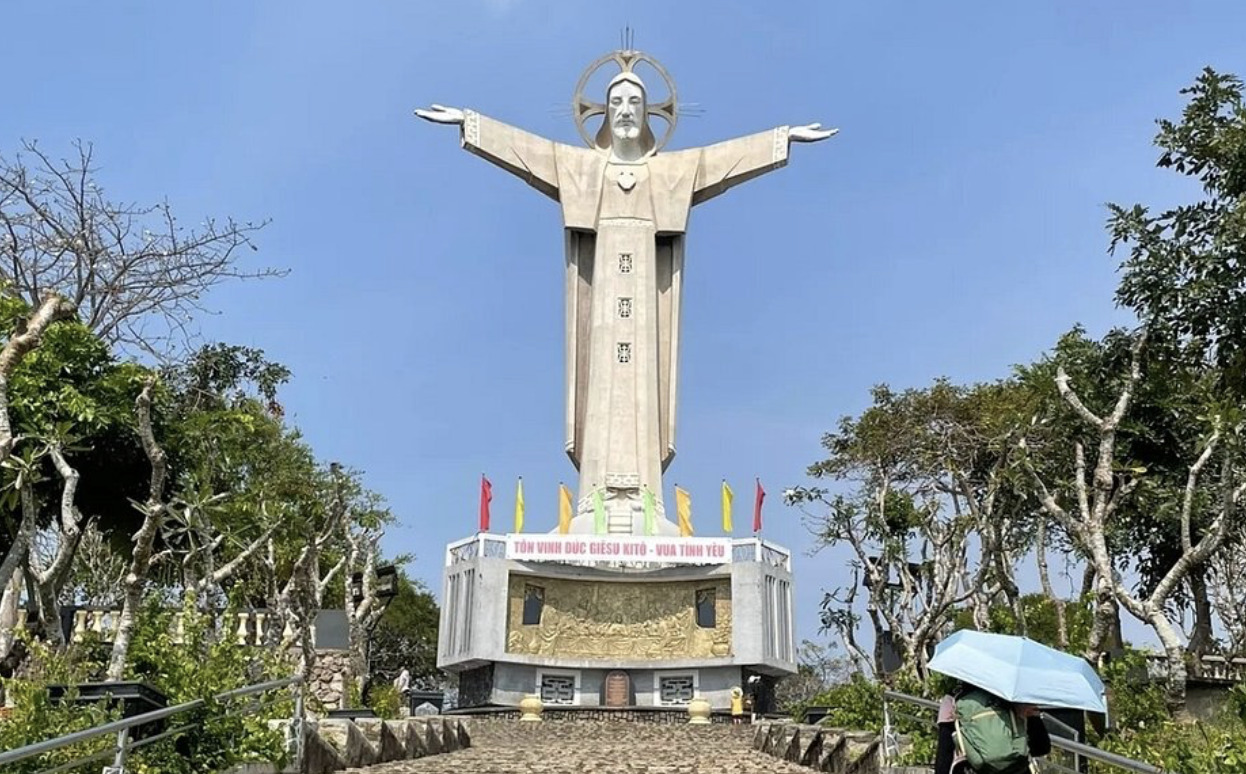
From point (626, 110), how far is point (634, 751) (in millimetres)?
20281

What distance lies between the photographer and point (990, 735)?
4.52 metres

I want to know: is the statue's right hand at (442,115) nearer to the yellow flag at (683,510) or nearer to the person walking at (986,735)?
the yellow flag at (683,510)

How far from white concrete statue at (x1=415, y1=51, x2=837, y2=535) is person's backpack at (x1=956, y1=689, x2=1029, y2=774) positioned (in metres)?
24.8

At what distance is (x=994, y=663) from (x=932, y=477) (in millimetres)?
17360

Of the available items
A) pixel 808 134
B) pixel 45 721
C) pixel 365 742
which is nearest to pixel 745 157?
pixel 808 134

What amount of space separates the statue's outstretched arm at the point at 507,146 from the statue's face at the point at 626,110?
173cm

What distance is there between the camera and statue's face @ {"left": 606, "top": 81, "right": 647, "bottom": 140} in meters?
30.7

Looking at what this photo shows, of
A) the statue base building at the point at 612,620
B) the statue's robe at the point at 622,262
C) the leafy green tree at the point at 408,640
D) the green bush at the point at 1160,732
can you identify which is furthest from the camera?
the leafy green tree at the point at 408,640

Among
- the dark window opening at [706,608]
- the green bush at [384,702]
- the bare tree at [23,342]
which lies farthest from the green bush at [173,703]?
the dark window opening at [706,608]

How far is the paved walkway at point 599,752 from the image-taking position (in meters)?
10.4

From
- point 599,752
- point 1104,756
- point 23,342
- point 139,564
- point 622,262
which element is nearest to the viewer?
point 1104,756

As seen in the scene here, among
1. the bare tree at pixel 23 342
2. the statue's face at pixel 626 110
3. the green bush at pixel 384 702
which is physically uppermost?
the statue's face at pixel 626 110

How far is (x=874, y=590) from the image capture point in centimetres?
1920

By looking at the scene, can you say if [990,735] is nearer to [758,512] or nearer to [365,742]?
[365,742]
